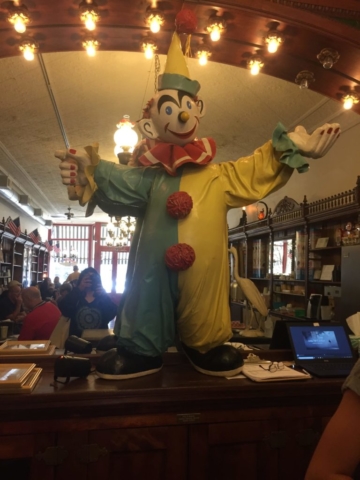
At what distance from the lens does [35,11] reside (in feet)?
7.04

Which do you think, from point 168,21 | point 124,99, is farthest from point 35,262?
point 168,21

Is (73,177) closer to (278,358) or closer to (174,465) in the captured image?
(174,465)

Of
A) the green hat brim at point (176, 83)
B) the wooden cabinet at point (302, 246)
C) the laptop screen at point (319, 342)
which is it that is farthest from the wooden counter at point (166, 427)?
the wooden cabinet at point (302, 246)

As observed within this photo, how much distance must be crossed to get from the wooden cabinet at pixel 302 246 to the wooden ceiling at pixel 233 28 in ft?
5.69

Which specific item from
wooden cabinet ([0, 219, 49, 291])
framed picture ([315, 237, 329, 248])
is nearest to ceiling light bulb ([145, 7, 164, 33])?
framed picture ([315, 237, 329, 248])

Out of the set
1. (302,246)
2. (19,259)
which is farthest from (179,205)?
(19,259)

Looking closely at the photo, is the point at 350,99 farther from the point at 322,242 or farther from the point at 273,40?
the point at 322,242

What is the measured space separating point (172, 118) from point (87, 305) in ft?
6.54

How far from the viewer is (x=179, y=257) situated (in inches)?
54.4

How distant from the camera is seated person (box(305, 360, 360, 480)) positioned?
813 mm

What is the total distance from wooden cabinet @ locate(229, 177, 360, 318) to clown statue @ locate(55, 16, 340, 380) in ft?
8.46

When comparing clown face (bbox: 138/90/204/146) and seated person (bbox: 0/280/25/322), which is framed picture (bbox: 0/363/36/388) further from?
seated person (bbox: 0/280/25/322)

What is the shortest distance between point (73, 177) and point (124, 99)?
9.52ft

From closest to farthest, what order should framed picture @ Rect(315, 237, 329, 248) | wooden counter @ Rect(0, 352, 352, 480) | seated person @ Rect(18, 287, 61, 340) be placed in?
1. wooden counter @ Rect(0, 352, 352, 480)
2. seated person @ Rect(18, 287, 61, 340)
3. framed picture @ Rect(315, 237, 329, 248)
